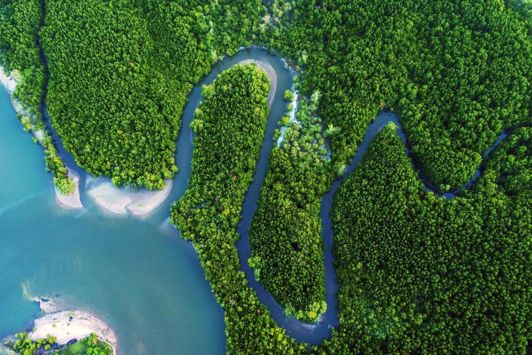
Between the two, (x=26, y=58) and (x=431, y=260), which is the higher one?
(x=26, y=58)

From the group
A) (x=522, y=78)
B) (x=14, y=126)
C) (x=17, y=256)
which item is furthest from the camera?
(x=14, y=126)

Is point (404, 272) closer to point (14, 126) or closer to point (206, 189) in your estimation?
point (206, 189)

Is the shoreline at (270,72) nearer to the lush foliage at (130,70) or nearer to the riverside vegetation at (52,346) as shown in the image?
the lush foliage at (130,70)

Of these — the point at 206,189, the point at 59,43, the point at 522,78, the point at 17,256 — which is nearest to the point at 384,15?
the point at 522,78

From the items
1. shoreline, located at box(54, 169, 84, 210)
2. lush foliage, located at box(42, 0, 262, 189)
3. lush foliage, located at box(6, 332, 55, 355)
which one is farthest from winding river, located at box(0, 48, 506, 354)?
lush foliage, located at box(42, 0, 262, 189)

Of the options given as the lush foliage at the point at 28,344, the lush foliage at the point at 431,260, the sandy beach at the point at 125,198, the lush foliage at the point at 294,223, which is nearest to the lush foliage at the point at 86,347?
the lush foliage at the point at 28,344

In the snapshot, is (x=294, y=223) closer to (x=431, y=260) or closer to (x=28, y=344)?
(x=431, y=260)

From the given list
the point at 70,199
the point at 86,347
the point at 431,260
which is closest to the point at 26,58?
the point at 70,199

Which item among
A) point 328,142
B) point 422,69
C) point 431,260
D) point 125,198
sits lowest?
point 431,260
